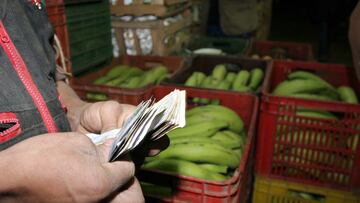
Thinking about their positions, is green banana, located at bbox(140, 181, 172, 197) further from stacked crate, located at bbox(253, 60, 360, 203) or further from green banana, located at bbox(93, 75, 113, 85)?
green banana, located at bbox(93, 75, 113, 85)

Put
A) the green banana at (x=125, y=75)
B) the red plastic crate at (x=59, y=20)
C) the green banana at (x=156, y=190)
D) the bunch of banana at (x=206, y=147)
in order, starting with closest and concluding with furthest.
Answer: the green banana at (x=156, y=190)
the bunch of banana at (x=206, y=147)
the red plastic crate at (x=59, y=20)
the green banana at (x=125, y=75)

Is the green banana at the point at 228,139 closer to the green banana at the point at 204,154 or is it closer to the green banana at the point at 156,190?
the green banana at the point at 204,154

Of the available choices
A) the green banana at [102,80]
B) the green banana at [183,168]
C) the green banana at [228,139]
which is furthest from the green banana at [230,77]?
the green banana at [183,168]

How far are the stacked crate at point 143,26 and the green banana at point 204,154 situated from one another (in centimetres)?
149

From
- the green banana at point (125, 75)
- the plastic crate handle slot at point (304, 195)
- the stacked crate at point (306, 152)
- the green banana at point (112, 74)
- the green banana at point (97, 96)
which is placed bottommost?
the plastic crate handle slot at point (304, 195)

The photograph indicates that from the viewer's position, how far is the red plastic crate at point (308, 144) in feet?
5.08

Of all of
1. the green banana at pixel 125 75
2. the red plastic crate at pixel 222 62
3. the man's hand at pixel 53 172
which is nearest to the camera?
the man's hand at pixel 53 172

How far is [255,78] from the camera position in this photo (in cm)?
226

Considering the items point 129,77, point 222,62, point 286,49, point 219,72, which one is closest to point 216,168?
point 219,72

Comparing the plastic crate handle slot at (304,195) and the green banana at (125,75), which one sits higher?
the green banana at (125,75)

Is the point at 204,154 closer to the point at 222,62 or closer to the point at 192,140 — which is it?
the point at 192,140

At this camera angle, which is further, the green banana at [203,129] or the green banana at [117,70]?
the green banana at [117,70]

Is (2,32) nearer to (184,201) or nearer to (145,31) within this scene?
(184,201)

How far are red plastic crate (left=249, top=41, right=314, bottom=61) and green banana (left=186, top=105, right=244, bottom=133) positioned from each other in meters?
1.55
